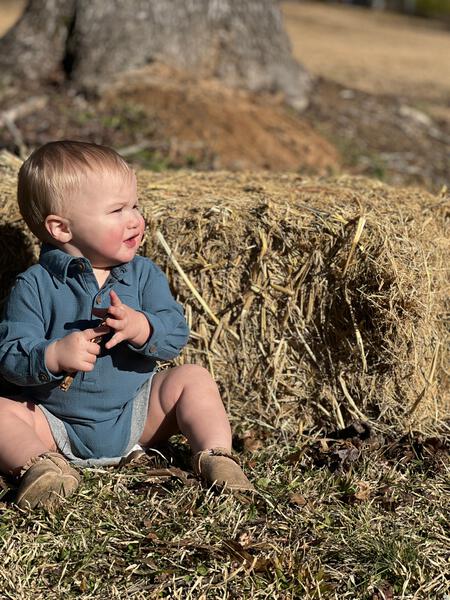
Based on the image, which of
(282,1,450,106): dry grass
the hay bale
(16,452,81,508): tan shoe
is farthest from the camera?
(282,1,450,106): dry grass

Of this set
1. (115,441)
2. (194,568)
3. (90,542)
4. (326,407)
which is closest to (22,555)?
(90,542)

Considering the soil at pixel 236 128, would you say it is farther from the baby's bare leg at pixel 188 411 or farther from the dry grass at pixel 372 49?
the baby's bare leg at pixel 188 411

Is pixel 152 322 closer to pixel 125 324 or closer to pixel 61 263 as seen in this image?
pixel 125 324

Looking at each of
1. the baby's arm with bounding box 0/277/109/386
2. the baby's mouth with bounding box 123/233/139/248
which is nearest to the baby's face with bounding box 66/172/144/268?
the baby's mouth with bounding box 123/233/139/248

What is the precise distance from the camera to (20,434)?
3502 mm

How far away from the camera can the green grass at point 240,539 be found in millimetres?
2889

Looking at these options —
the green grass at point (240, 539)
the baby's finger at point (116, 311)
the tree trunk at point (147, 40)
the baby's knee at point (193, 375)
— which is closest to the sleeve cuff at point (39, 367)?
the baby's finger at point (116, 311)

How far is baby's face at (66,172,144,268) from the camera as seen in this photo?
3.59 metres

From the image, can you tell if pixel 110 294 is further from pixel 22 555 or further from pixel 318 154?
pixel 318 154

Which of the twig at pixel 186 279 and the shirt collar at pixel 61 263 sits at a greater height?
the shirt collar at pixel 61 263

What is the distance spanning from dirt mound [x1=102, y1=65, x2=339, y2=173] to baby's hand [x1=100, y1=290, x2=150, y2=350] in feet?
13.1

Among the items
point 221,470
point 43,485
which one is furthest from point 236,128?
point 43,485

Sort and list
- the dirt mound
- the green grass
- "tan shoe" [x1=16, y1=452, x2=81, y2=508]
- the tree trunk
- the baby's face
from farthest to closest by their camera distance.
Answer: the tree trunk < the dirt mound < the baby's face < "tan shoe" [x1=16, y1=452, x2=81, y2=508] < the green grass

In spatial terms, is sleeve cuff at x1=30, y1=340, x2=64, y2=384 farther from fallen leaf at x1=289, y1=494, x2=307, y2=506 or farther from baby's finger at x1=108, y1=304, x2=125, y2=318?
fallen leaf at x1=289, y1=494, x2=307, y2=506
